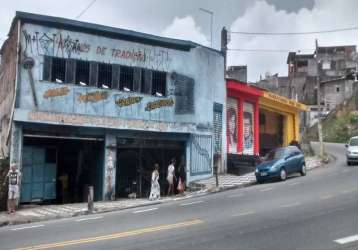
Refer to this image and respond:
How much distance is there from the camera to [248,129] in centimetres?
3284

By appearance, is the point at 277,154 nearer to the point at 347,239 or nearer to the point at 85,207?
the point at 85,207

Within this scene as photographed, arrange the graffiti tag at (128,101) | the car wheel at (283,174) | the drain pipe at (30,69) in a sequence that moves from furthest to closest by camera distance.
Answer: the car wheel at (283,174)
the graffiti tag at (128,101)
the drain pipe at (30,69)

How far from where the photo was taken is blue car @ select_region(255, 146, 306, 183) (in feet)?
78.7

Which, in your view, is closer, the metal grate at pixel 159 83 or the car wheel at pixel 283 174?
the car wheel at pixel 283 174

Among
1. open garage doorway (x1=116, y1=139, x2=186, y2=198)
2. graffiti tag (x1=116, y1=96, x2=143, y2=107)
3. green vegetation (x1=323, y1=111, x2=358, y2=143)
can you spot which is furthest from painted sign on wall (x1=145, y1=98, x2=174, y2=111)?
green vegetation (x1=323, y1=111, x2=358, y2=143)

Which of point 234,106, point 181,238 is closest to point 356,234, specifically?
point 181,238

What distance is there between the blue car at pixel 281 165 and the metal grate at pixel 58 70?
412 inches

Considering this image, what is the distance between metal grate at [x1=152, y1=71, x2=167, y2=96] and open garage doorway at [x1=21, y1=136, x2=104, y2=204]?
424 centimetres

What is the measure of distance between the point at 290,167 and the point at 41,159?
12154mm

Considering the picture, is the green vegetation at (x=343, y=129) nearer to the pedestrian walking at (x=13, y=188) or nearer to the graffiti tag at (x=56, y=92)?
the graffiti tag at (x=56, y=92)

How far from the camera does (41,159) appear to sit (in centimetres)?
2167

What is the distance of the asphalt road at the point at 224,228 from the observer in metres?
9.84

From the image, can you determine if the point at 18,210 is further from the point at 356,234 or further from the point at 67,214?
the point at 356,234

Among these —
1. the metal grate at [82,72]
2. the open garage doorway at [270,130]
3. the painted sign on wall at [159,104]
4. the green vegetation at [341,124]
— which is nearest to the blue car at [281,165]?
the painted sign on wall at [159,104]
